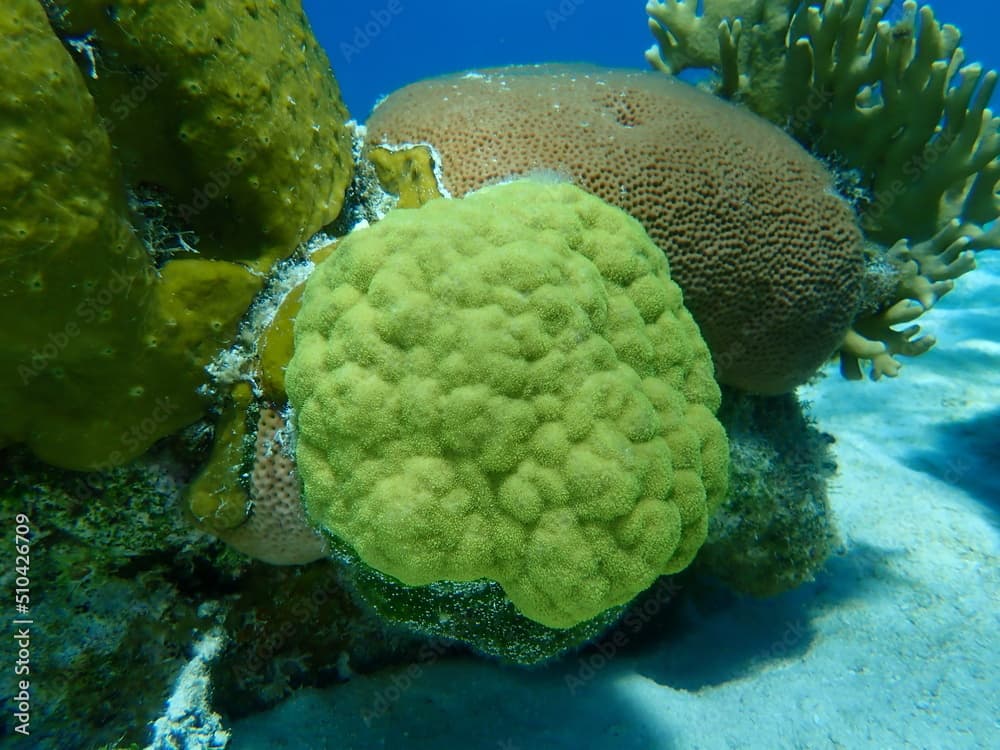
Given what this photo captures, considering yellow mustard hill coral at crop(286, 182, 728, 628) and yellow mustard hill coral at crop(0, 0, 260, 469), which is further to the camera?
yellow mustard hill coral at crop(286, 182, 728, 628)

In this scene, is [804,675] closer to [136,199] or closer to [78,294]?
[78,294]

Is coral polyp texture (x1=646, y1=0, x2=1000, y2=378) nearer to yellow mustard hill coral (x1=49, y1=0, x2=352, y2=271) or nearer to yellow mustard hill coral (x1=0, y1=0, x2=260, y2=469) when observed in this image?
yellow mustard hill coral (x1=49, y1=0, x2=352, y2=271)

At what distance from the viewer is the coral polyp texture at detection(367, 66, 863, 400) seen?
3.15 metres

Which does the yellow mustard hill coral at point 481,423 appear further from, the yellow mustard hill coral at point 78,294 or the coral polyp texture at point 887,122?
the coral polyp texture at point 887,122

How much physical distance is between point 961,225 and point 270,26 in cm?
509

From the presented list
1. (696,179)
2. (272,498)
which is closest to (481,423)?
(272,498)

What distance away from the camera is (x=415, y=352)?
197cm

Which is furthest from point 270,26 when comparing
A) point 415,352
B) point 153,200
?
point 415,352

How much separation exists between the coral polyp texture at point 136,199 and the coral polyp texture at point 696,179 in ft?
2.85

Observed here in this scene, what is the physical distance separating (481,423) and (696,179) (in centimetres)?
219

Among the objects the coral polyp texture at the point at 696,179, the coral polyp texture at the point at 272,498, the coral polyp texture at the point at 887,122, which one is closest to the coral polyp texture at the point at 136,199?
the coral polyp texture at the point at 272,498

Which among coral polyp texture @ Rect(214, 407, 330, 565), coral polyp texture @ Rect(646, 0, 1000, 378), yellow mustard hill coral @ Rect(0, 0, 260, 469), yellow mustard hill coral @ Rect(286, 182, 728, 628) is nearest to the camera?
yellow mustard hill coral @ Rect(0, 0, 260, 469)

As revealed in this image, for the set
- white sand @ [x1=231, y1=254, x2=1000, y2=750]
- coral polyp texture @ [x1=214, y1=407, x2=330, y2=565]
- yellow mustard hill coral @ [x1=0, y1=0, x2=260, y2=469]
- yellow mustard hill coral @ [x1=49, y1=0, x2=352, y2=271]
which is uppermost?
yellow mustard hill coral @ [x1=49, y1=0, x2=352, y2=271]

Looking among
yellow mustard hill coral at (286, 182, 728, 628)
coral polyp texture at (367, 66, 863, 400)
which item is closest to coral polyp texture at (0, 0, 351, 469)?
yellow mustard hill coral at (286, 182, 728, 628)
